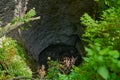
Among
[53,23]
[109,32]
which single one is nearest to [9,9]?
[53,23]

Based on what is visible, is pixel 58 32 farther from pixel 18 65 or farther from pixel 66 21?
pixel 18 65

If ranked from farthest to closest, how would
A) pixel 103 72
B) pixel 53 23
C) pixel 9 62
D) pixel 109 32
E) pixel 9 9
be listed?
1. pixel 53 23
2. pixel 9 9
3. pixel 9 62
4. pixel 109 32
5. pixel 103 72

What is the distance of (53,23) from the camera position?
27.8ft

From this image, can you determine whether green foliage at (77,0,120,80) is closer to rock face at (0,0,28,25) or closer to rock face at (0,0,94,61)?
rock face at (0,0,28,25)

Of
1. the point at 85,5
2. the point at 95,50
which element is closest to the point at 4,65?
the point at 95,50

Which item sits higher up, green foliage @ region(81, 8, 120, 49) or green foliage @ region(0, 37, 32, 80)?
green foliage @ region(81, 8, 120, 49)

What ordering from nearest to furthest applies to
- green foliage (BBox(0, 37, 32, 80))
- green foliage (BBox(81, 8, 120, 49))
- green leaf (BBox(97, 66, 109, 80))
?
green leaf (BBox(97, 66, 109, 80)) < green foliage (BBox(81, 8, 120, 49)) < green foliage (BBox(0, 37, 32, 80))

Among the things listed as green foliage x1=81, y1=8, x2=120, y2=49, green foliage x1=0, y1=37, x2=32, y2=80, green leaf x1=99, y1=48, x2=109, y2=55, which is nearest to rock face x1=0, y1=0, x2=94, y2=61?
green foliage x1=0, y1=37, x2=32, y2=80

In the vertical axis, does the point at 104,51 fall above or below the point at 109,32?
above

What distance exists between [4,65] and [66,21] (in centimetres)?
453

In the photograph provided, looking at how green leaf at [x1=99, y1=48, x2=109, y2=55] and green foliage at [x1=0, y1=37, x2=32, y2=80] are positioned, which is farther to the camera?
green foliage at [x1=0, y1=37, x2=32, y2=80]

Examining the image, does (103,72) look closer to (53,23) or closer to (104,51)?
(104,51)

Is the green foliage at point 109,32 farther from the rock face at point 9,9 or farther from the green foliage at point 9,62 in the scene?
the rock face at point 9,9

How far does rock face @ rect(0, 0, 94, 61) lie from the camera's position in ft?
24.5
